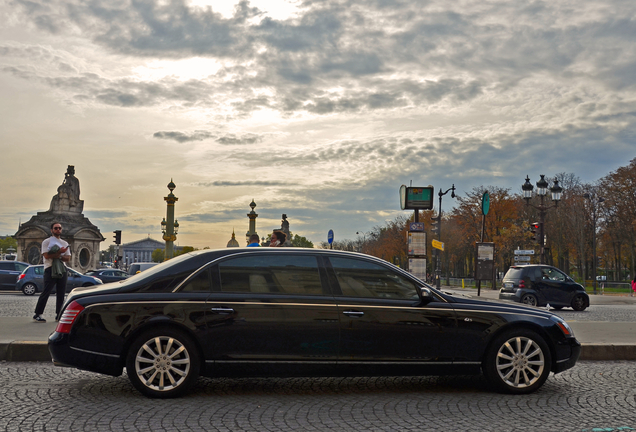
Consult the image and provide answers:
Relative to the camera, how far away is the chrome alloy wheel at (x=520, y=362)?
6297 mm

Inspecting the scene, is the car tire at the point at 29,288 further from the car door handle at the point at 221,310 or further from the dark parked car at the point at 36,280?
the car door handle at the point at 221,310

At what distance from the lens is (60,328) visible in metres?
5.94

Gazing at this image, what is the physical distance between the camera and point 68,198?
182 feet

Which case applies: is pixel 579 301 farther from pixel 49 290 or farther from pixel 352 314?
pixel 352 314

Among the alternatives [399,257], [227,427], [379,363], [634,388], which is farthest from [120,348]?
[399,257]

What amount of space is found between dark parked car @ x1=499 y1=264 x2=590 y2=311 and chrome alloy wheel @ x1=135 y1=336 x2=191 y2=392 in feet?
53.6

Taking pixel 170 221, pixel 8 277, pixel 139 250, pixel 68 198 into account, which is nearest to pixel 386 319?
pixel 8 277

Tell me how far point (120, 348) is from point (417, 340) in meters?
2.90

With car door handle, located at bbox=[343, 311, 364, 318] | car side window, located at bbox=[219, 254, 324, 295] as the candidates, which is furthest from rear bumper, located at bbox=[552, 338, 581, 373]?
car side window, located at bbox=[219, 254, 324, 295]

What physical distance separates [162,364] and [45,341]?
3.10m

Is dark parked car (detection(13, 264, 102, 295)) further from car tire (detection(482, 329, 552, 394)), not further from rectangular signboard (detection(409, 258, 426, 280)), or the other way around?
car tire (detection(482, 329, 552, 394))

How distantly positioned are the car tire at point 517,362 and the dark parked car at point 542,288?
1435 cm

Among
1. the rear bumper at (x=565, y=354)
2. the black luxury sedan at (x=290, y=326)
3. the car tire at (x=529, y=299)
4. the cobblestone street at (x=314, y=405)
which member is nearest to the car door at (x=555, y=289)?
the car tire at (x=529, y=299)

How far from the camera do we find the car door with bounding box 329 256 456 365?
6.03m
